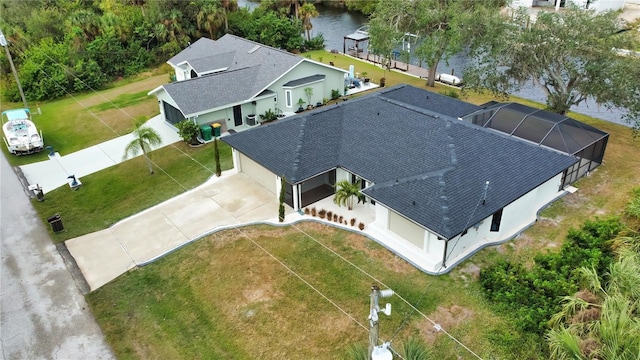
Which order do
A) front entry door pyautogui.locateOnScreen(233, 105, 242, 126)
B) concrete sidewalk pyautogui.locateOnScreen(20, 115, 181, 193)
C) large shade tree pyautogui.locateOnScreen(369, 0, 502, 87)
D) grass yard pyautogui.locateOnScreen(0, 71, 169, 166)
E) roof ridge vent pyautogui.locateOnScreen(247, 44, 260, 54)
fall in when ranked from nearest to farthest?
concrete sidewalk pyautogui.locateOnScreen(20, 115, 181, 193) < front entry door pyautogui.locateOnScreen(233, 105, 242, 126) < grass yard pyautogui.locateOnScreen(0, 71, 169, 166) < large shade tree pyautogui.locateOnScreen(369, 0, 502, 87) < roof ridge vent pyautogui.locateOnScreen(247, 44, 260, 54)

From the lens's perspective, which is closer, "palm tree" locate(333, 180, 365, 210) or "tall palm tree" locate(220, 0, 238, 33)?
"palm tree" locate(333, 180, 365, 210)

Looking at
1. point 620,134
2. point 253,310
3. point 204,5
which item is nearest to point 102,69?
point 204,5

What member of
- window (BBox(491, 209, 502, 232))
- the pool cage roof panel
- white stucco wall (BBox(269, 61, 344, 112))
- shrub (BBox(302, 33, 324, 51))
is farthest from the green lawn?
shrub (BBox(302, 33, 324, 51))

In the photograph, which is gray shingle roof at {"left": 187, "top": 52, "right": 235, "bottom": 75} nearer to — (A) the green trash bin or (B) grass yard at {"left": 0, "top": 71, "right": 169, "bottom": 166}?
(B) grass yard at {"left": 0, "top": 71, "right": 169, "bottom": 166}

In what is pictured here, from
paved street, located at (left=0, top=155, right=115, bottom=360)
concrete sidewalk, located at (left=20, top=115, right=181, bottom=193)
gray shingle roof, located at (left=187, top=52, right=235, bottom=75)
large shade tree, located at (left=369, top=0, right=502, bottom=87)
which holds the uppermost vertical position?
large shade tree, located at (left=369, top=0, right=502, bottom=87)

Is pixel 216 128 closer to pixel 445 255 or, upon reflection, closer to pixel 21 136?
pixel 21 136

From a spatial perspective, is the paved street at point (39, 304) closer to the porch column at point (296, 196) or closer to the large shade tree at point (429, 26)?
the porch column at point (296, 196)

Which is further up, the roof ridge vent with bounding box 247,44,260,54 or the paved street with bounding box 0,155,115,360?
the roof ridge vent with bounding box 247,44,260,54

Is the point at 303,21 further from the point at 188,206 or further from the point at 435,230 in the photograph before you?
the point at 435,230

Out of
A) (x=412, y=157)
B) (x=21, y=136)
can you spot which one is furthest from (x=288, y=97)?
(x=21, y=136)
